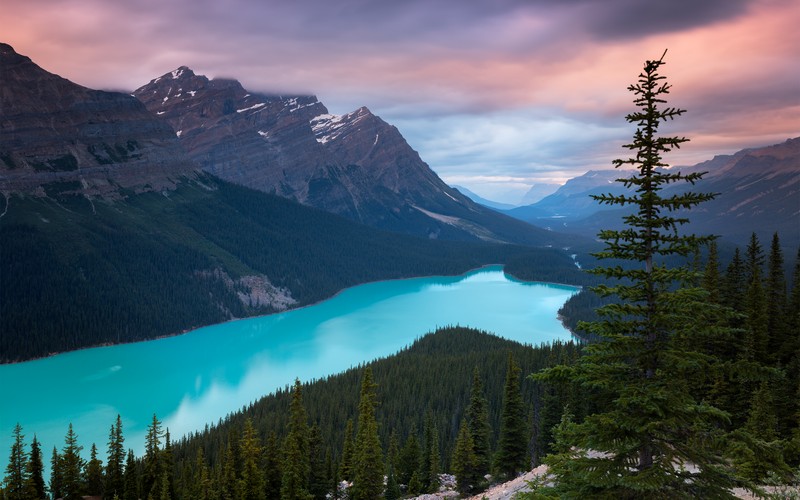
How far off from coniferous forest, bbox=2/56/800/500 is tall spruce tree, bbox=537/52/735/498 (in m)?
0.05

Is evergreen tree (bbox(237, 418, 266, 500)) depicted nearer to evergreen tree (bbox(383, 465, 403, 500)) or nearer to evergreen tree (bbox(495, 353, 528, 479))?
evergreen tree (bbox(383, 465, 403, 500))

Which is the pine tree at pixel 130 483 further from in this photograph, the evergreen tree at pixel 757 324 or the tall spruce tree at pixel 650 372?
the evergreen tree at pixel 757 324

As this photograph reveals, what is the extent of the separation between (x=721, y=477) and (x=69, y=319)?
185m

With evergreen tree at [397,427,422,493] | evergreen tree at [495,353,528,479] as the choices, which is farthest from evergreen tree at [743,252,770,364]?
evergreen tree at [397,427,422,493]

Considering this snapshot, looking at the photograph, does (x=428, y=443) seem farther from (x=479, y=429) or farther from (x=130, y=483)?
(x=130, y=483)

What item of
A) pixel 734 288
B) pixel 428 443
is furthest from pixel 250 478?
pixel 734 288

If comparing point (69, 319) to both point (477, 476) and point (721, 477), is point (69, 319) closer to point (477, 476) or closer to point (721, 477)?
point (477, 476)

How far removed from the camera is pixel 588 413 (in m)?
54.7

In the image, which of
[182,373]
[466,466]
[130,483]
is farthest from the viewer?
[182,373]

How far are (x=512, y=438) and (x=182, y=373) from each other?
355 ft

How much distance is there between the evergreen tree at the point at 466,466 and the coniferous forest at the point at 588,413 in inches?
6.0

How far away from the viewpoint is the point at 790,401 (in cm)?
4175

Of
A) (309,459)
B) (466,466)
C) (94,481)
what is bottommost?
(94,481)

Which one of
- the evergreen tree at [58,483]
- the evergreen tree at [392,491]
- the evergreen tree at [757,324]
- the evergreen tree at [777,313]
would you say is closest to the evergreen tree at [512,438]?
the evergreen tree at [392,491]
